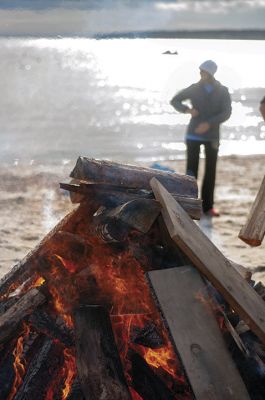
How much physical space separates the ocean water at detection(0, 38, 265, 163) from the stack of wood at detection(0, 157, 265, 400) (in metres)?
6.75

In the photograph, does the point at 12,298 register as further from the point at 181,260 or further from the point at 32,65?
the point at 32,65

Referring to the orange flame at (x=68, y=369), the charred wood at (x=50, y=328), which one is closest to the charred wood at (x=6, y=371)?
the charred wood at (x=50, y=328)

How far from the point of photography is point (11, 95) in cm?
3017

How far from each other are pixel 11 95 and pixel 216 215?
2299 cm

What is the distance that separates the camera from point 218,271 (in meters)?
3.89

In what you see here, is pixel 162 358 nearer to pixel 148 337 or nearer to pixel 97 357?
pixel 148 337

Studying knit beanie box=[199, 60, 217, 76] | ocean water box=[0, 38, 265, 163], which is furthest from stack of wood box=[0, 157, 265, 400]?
ocean water box=[0, 38, 265, 163]

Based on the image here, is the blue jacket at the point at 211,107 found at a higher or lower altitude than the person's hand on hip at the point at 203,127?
higher

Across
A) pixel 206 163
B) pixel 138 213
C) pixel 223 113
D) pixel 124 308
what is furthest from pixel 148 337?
pixel 223 113

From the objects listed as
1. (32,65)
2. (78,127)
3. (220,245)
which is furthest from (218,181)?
(32,65)

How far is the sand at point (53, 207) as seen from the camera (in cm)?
802

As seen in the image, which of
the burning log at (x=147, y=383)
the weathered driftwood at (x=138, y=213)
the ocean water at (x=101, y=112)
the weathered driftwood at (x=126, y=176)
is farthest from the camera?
the ocean water at (x=101, y=112)

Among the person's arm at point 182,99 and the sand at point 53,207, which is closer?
the sand at point 53,207

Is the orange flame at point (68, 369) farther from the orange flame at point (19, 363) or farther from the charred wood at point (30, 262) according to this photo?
the charred wood at point (30, 262)
